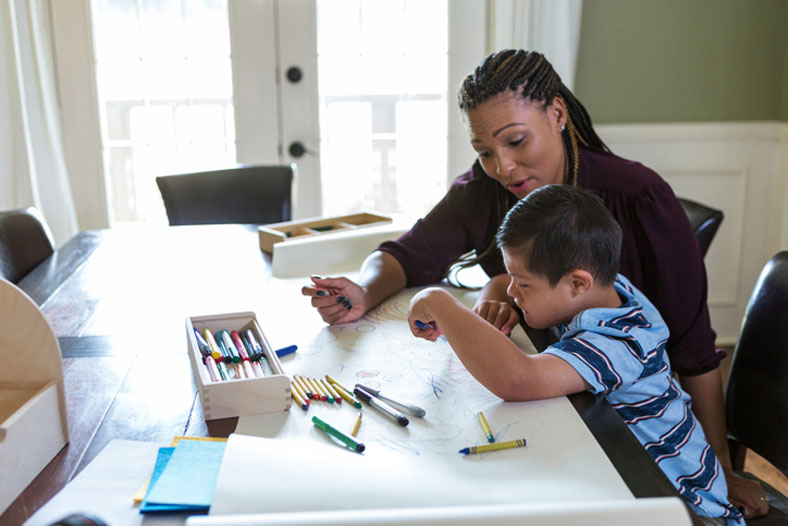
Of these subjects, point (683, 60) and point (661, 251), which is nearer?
point (661, 251)

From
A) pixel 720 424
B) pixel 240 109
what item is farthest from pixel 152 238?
pixel 720 424

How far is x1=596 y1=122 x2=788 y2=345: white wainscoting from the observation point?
295 cm

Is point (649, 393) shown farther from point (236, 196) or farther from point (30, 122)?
point (30, 122)

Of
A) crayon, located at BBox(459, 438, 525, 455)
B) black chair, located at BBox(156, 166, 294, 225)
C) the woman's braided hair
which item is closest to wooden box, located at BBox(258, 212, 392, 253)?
black chair, located at BBox(156, 166, 294, 225)

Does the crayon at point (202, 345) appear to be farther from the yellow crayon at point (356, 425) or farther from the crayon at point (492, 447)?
the crayon at point (492, 447)

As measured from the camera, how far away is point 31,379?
2.92 ft

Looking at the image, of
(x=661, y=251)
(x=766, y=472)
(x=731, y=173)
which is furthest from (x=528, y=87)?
(x=731, y=173)

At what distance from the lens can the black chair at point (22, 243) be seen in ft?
5.85

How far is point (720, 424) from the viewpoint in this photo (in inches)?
50.7

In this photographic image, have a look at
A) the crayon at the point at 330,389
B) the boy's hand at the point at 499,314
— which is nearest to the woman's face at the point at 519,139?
the boy's hand at the point at 499,314

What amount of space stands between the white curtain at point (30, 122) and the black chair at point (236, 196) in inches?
34.0

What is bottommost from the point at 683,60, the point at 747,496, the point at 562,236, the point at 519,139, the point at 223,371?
the point at 747,496

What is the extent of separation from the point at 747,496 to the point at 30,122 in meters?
2.73

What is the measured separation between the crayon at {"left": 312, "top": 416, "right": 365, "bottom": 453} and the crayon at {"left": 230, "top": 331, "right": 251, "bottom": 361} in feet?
0.59
